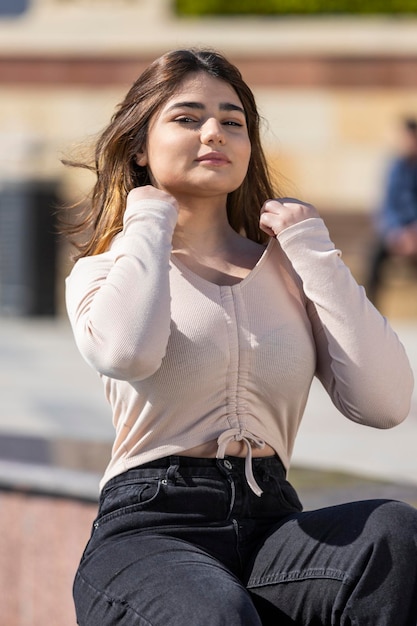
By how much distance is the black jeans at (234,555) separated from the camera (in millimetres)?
2412

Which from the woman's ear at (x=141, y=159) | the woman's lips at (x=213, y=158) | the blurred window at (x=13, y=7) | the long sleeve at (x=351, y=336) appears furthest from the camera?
the blurred window at (x=13, y=7)

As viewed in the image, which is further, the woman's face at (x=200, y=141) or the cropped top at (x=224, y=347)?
the woman's face at (x=200, y=141)

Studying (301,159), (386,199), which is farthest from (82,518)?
(301,159)

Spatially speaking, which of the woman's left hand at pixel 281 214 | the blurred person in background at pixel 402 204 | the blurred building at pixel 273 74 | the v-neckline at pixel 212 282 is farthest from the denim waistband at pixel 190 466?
the blurred building at pixel 273 74

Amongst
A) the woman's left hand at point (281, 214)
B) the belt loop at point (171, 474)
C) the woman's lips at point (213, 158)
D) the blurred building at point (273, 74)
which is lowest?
the blurred building at point (273, 74)

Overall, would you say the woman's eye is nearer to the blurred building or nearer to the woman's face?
the woman's face

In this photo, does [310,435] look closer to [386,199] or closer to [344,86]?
[386,199]

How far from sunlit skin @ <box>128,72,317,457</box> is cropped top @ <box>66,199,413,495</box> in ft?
0.25

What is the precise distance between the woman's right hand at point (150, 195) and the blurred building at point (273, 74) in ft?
40.4

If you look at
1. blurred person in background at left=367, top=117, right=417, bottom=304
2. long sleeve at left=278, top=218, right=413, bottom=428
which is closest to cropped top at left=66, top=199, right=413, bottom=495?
long sleeve at left=278, top=218, right=413, bottom=428

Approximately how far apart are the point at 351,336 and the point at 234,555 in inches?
20.9

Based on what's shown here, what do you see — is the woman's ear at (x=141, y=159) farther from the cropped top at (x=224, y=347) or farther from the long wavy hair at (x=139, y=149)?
the cropped top at (x=224, y=347)

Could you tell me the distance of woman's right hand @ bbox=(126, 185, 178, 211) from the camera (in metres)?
2.80

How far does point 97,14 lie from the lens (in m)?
17.5
